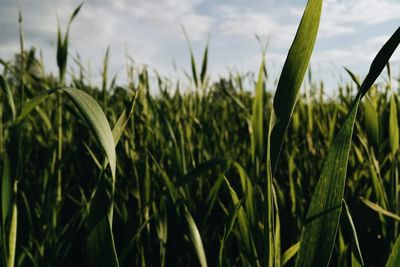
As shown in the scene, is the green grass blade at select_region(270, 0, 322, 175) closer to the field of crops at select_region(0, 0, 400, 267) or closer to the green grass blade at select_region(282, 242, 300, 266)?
the field of crops at select_region(0, 0, 400, 267)

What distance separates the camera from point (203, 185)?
140 cm

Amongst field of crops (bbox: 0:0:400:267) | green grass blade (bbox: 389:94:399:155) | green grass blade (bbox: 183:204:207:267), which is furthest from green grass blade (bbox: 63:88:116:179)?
green grass blade (bbox: 389:94:399:155)

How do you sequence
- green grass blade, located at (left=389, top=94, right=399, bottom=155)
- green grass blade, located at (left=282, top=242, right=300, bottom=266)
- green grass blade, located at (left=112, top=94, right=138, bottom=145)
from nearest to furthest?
green grass blade, located at (left=112, top=94, right=138, bottom=145)
green grass blade, located at (left=282, top=242, right=300, bottom=266)
green grass blade, located at (left=389, top=94, right=399, bottom=155)

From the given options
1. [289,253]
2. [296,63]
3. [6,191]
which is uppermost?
[296,63]

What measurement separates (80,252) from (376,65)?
1.18 m

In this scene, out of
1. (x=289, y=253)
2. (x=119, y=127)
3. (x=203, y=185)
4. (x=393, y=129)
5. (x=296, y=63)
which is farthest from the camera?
(x=203, y=185)

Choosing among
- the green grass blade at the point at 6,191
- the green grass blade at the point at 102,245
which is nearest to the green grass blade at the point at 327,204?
the green grass blade at the point at 102,245

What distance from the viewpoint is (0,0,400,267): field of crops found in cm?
39

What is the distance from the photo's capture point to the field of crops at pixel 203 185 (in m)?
0.39

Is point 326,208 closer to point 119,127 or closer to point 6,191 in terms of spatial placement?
point 119,127

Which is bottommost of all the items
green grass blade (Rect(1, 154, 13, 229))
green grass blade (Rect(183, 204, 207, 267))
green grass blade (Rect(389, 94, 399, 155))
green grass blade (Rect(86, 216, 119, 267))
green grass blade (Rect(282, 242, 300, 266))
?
green grass blade (Rect(282, 242, 300, 266))

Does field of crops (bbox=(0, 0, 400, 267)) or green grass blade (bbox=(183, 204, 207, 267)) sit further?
green grass blade (bbox=(183, 204, 207, 267))

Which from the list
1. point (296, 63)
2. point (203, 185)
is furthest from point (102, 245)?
point (203, 185)

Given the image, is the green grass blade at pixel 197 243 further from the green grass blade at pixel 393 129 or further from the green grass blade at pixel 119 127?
the green grass blade at pixel 393 129
